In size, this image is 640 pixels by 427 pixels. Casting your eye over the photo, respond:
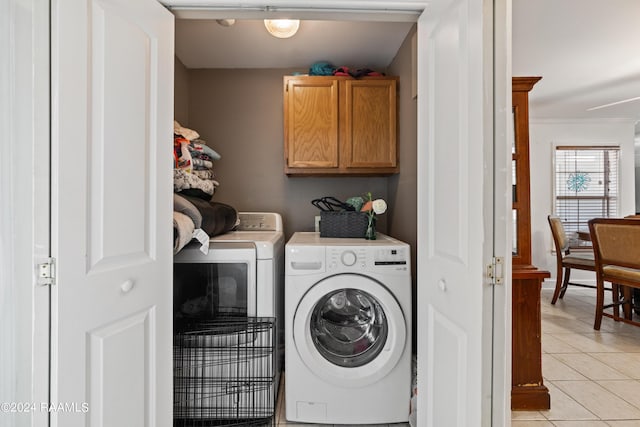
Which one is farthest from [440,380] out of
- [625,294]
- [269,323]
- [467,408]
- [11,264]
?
[625,294]

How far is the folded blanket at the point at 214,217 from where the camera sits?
190 cm

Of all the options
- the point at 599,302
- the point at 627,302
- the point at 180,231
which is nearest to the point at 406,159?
the point at 180,231

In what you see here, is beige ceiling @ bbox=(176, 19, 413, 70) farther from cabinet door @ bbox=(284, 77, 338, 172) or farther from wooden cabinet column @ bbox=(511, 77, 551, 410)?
wooden cabinet column @ bbox=(511, 77, 551, 410)

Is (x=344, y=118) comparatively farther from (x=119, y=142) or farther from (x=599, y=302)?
(x=599, y=302)

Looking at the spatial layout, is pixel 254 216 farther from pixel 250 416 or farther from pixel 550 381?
pixel 550 381

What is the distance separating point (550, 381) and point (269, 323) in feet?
6.32

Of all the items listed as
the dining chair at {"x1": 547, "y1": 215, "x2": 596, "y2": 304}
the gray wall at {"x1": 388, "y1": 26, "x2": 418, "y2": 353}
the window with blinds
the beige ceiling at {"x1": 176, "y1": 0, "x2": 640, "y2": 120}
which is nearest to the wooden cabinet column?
the gray wall at {"x1": 388, "y1": 26, "x2": 418, "y2": 353}

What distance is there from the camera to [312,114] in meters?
2.63

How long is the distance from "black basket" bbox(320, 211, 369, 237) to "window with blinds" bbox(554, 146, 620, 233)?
4318 millimetres

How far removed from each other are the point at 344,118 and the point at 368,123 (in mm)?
182

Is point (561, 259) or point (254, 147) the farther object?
point (561, 259)

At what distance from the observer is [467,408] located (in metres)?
1.08

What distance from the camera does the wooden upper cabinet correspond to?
2621 mm

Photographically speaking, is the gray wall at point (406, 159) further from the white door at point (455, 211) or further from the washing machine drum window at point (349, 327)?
the white door at point (455, 211)
